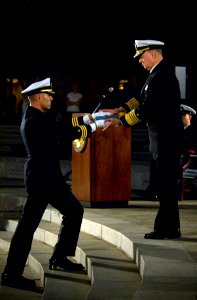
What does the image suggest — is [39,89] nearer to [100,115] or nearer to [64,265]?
[100,115]

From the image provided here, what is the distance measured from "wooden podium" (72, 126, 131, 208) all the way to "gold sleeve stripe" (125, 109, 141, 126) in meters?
2.67

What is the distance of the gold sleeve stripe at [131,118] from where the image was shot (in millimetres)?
8195

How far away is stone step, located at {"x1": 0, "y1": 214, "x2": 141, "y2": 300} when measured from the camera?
6.50 m

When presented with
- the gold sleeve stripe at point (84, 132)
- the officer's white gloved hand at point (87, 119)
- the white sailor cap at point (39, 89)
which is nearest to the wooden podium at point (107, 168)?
the officer's white gloved hand at point (87, 119)

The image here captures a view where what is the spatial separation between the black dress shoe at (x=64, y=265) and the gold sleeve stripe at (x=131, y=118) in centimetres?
158

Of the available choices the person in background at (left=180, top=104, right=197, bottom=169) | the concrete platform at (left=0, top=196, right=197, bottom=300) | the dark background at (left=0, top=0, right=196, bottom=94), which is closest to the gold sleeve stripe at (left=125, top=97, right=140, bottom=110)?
the concrete platform at (left=0, top=196, right=197, bottom=300)

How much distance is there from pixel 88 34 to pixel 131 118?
58.0 feet

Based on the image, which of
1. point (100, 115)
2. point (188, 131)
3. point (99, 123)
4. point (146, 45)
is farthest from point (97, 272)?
point (188, 131)

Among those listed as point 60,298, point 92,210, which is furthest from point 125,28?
point 60,298

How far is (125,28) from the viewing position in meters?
24.7

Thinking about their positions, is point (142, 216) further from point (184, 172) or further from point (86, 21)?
point (86, 21)

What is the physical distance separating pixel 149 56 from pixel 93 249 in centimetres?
207

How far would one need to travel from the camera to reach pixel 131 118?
823 centimetres

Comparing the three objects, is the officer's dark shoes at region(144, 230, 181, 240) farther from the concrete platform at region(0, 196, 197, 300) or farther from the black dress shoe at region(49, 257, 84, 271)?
the black dress shoe at region(49, 257, 84, 271)
